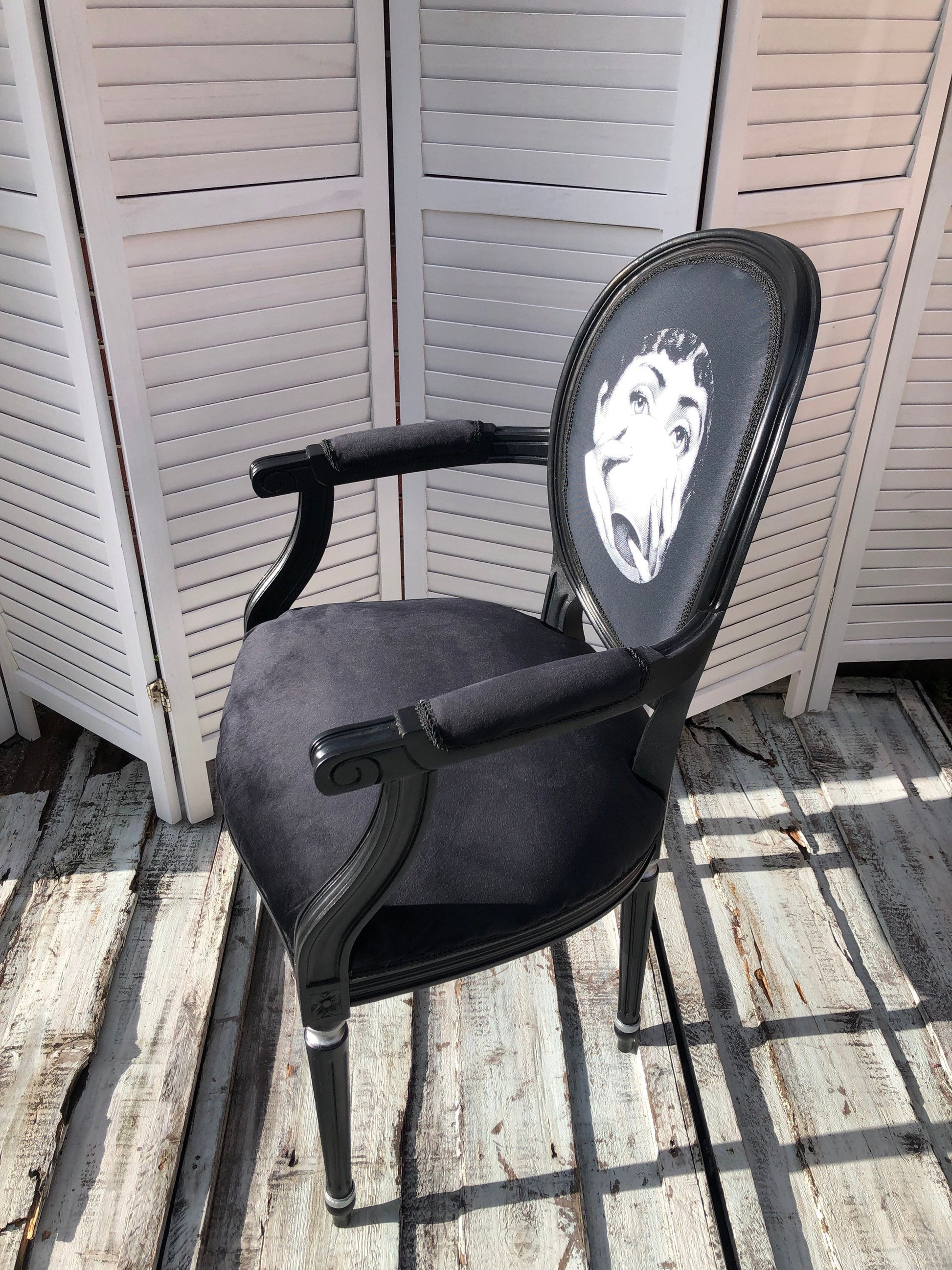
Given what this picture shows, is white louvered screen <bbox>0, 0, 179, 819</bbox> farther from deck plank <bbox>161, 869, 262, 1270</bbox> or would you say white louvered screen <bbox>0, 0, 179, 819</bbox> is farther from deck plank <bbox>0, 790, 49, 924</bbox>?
deck plank <bbox>161, 869, 262, 1270</bbox>

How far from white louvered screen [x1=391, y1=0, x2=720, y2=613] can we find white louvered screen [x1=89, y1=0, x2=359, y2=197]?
4.3 inches

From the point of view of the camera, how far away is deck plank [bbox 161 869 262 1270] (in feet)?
3.71

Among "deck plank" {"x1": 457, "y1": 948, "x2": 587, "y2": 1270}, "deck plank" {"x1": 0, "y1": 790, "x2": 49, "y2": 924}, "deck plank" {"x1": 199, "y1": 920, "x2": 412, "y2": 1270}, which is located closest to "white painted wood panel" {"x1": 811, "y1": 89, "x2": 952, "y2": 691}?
"deck plank" {"x1": 457, "y1": 948, "x2": 587, "y2": 1270}

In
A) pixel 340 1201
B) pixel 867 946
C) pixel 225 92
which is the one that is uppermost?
pixel 225 92

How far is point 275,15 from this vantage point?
1.33 metres

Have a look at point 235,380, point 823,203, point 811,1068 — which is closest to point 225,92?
point 235,380

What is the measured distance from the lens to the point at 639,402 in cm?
113

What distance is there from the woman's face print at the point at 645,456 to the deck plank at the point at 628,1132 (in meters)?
0.67

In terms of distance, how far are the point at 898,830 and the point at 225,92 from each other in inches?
63.6

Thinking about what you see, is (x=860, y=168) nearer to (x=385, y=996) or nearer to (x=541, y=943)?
(x=541, y=943)

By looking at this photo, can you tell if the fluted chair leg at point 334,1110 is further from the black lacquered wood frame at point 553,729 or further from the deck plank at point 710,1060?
the deck plank at point 710,1060

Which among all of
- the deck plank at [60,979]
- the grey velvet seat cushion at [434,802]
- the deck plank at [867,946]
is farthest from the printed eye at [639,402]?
the deck plank at [60,979]

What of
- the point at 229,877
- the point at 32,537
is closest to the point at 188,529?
the point at 32,537

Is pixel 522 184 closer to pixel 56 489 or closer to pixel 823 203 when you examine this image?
pixel 823 203
